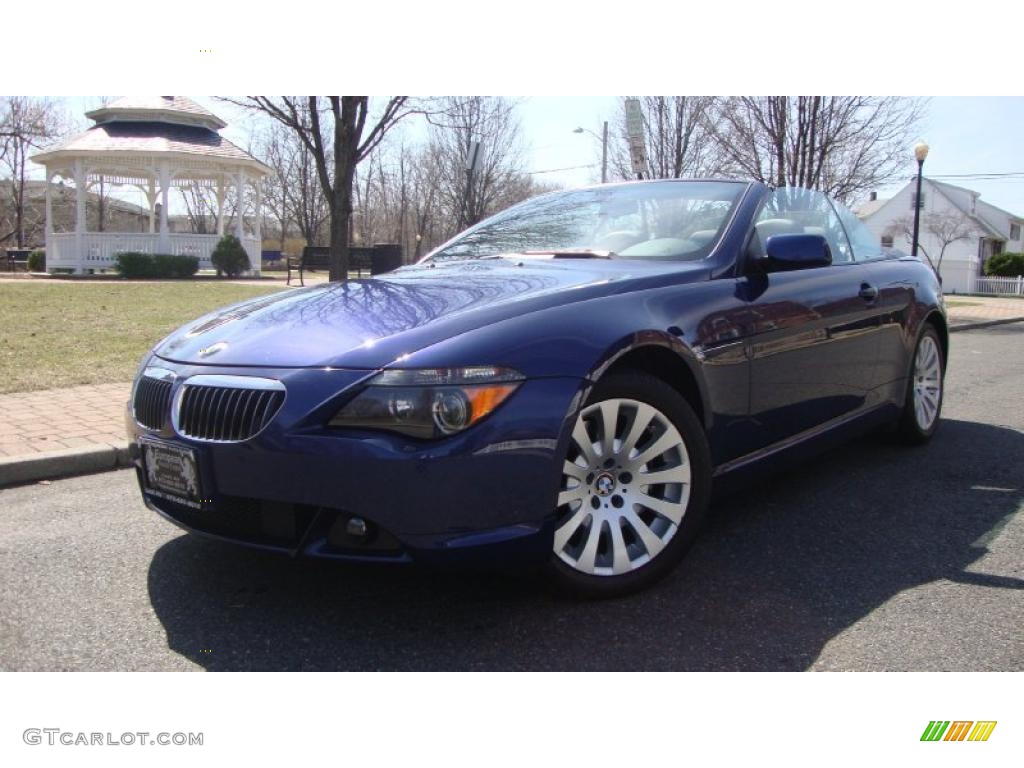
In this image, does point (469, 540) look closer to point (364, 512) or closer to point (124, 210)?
point (364, 512)

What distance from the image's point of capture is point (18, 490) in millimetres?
4301

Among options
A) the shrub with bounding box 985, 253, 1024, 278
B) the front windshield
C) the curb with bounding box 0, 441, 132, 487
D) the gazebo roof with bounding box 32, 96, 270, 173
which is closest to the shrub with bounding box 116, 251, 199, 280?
the gazebo roof with bounding box 32, 96, 270, 173

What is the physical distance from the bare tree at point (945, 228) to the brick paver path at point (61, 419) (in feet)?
160

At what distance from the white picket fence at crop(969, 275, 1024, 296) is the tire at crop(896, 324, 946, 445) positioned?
43.3 m

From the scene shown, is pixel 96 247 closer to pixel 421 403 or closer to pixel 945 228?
pixel 421 403

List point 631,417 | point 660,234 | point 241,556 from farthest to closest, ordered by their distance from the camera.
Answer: point 660,234 → point 241,556 → point 631,417

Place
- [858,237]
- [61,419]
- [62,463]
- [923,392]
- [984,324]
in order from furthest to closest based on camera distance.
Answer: [984,324]
[61,419]
[923,392]
[858,237]
[62,463]

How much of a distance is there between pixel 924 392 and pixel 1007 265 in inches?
1847

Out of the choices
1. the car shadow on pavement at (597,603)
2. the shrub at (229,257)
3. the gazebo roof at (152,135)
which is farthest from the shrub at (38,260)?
the car shadow on pavement at (597,603)

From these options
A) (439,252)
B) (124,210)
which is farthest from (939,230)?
(439,252)

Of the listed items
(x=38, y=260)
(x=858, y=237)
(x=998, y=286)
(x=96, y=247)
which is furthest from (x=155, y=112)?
(x=998, y=286)

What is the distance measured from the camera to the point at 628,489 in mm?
A: 2842

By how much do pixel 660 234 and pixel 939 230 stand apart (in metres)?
52.1

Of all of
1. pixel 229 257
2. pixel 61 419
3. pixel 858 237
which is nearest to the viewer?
pixel 858 237
